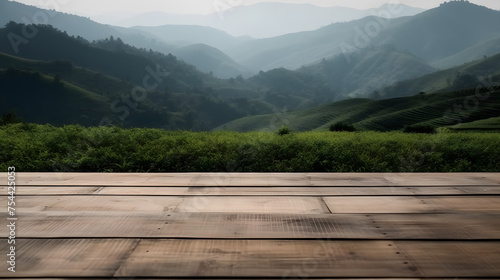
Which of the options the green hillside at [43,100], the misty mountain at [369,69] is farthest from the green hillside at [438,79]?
the green hillside at [43,100]

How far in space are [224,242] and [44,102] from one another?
9494 centimetres

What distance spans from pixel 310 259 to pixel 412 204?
84cm

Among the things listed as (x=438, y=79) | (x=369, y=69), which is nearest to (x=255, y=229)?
(x=438, y=79)

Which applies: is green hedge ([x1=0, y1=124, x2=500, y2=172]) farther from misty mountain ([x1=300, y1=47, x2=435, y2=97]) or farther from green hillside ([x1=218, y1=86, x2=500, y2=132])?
misty mountain ([x1=300, y1=47, x2=435, y2=97])

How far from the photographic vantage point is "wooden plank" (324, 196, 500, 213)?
1770mm

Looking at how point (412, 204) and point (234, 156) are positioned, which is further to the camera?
point (234, 156)

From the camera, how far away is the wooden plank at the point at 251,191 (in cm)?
204

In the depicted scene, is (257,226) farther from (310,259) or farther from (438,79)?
(438,79)

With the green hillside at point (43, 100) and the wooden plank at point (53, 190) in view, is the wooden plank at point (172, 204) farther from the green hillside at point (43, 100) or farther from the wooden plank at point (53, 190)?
the green hillside at point (43, 100)

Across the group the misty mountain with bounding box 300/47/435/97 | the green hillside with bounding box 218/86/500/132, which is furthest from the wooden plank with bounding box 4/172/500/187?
the misty mountain with bounding box 300/47/435/97

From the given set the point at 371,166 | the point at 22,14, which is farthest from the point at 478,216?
the point at 22,14

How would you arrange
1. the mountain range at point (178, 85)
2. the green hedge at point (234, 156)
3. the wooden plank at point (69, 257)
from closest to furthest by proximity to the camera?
the wooden plank at point (69, 257) < the green hedge at point (234, 156) < the mountain range at point (178, 85)

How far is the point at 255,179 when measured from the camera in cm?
237

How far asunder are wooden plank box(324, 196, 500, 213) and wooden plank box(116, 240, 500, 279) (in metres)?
0.36
